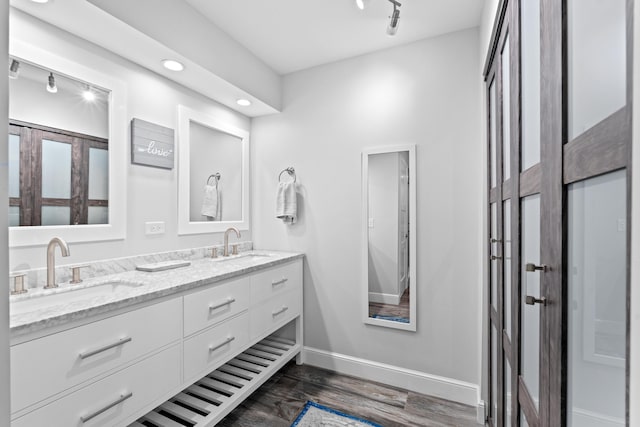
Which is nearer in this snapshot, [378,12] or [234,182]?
[378,12]

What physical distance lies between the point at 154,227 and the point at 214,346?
87 centimetres

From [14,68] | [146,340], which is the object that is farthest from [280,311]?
[14,68]

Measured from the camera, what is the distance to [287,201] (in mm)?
2652

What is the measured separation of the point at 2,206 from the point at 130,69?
2.01 m

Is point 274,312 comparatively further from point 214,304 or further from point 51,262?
point 51,262

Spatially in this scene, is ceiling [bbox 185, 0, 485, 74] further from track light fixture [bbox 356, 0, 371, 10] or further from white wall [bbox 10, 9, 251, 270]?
white wall [bbox 10, 9, 251, 270]

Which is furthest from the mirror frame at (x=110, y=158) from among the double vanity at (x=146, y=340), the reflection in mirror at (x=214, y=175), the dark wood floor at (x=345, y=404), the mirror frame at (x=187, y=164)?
the dark wood floor at (x=345, y=404)

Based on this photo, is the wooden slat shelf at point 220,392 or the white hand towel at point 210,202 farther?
the white hand towel at point 210,202

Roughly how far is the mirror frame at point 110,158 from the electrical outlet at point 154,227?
6.0 inches

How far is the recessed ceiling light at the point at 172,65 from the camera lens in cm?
192

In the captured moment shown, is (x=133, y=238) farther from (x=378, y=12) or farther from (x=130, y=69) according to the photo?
(x=378, y=12)

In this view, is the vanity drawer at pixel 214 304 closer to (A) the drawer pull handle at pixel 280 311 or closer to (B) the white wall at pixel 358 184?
(A) the drawer pull handle at pixel 280 311

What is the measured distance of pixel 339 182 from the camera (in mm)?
2547

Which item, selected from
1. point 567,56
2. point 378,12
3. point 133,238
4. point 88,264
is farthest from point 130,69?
point 567,56
